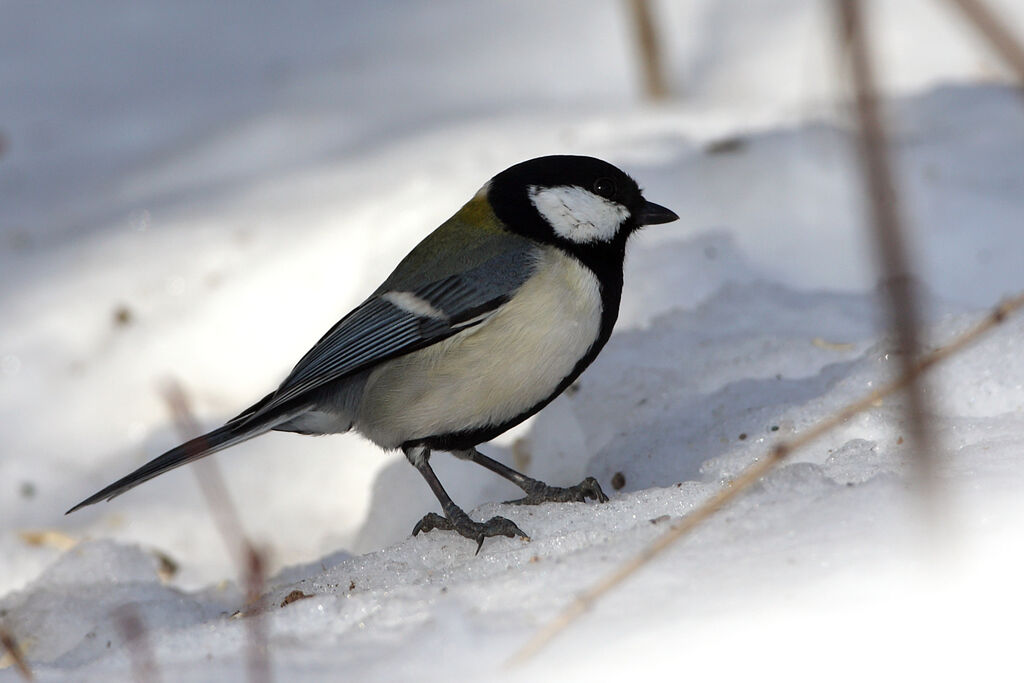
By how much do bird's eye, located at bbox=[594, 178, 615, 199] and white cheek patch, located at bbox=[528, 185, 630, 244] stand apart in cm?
1

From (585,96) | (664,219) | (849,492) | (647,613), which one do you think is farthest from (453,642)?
(585,96)

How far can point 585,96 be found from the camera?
5.11m

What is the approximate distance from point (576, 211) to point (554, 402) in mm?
682

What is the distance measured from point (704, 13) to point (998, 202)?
2.06 metres

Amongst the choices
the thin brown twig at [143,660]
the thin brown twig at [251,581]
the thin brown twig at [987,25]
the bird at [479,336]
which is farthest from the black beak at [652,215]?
the thin brown twig at [987,25]

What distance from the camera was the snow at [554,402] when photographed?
1.61 m

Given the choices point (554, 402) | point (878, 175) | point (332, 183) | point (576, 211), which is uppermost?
point (878, 175)

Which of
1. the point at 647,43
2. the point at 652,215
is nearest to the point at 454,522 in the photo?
the point at 652,215

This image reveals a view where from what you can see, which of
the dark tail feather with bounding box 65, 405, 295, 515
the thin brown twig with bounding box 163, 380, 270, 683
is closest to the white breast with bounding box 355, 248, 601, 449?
the dark tail feather with bounding box 65, 405, 295, 515

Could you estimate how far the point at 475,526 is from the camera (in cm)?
237

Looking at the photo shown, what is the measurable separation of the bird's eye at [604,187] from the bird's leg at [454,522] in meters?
0.69

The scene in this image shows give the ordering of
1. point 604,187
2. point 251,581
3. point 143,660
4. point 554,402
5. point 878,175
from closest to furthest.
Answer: point 878,175 → point 251,581 → point 143,660 → point 604,187 → point 554,402

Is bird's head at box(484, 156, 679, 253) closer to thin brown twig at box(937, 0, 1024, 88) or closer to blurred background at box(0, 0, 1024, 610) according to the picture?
blurred background at box(0, 0, 1024, 610)

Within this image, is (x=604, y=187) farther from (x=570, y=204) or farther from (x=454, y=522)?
(x=454, y=522)
